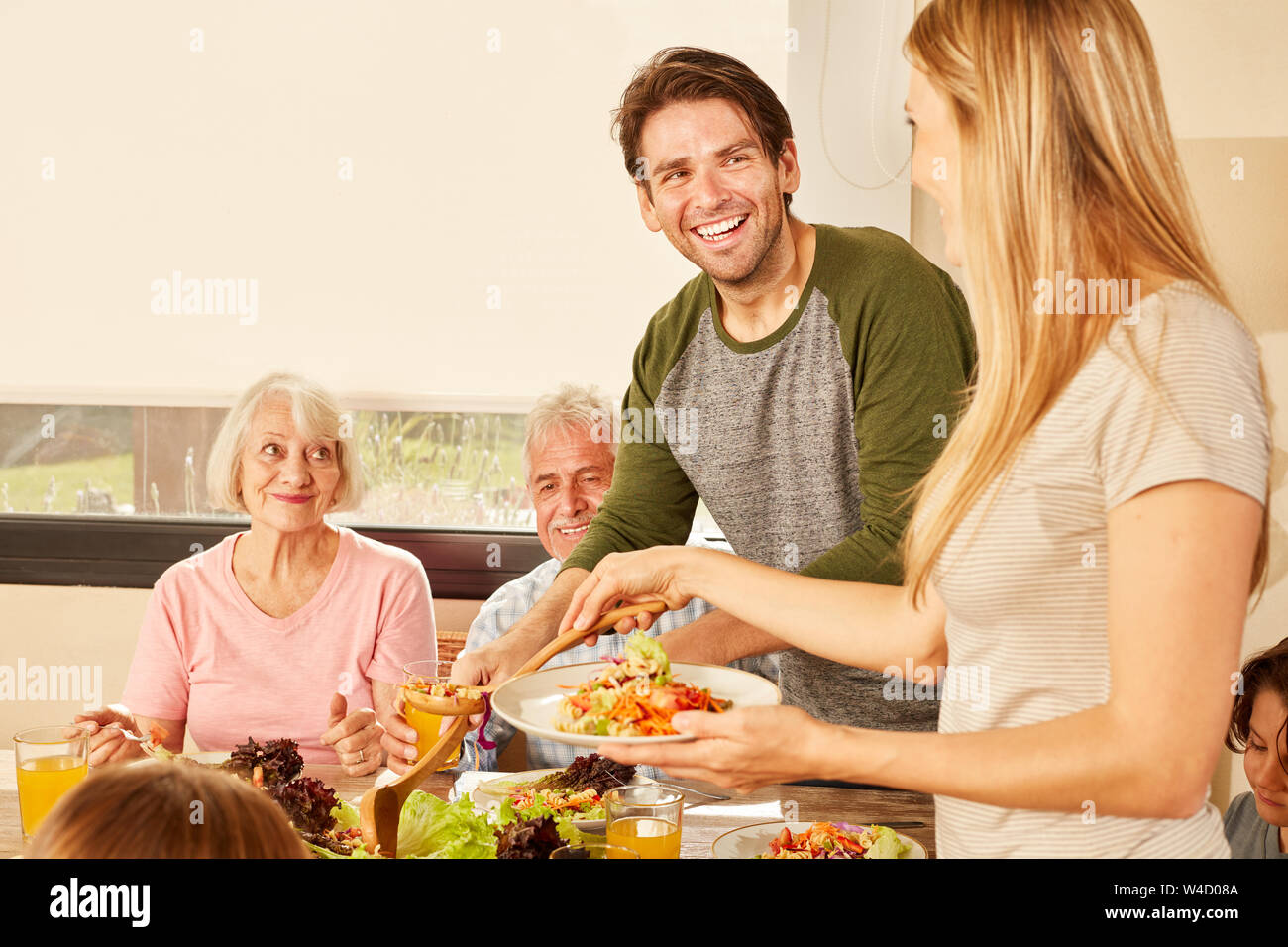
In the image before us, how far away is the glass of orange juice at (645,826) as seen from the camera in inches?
53.4

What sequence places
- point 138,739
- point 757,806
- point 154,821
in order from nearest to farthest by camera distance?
point 154,821 < point 757,806 < point 138,739

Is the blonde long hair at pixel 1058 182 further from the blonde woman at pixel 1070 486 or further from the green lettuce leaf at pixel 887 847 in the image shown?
the green lettuce leaf at pixel 887 847

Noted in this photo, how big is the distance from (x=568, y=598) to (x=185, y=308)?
71.5 inches

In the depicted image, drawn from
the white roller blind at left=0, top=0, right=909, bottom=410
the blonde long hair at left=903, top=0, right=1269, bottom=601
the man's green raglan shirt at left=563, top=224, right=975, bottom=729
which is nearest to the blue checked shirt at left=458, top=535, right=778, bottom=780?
the man's green raglan shirt at left=563, top=224, right=975, bottom=729

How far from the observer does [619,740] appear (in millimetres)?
1164

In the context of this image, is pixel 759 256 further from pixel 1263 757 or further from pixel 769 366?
pixel 1263 757

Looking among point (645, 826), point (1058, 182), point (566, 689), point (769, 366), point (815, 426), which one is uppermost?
point (1058, 182)

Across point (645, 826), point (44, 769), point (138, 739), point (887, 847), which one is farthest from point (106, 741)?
point (887, 847)

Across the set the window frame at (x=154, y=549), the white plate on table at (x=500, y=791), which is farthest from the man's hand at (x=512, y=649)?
the window frame at (x=154, y=549)

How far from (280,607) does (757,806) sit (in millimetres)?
1208

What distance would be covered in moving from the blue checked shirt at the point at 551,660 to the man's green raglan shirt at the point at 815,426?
10.5 inches

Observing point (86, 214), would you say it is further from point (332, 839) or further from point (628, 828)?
point (628, 828)

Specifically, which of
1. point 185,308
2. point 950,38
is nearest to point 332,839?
point 950,38

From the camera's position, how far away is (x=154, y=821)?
82 centimetres
